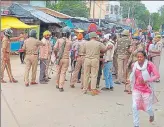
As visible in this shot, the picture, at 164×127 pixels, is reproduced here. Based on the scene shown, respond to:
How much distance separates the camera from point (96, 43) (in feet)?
28.0

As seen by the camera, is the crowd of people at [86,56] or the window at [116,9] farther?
the window at [116,9]

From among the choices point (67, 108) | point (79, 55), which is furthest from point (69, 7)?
point (67, 108)

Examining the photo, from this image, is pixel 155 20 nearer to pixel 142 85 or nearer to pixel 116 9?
pixel 116 9

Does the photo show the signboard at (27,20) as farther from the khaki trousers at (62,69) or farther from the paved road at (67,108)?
the khaki trousers at (62,69)

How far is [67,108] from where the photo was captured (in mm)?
7270

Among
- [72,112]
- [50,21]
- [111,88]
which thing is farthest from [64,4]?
[72,112]

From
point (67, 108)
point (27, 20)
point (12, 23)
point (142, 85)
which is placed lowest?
point (67, 108)

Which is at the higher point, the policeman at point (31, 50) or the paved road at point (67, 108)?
the policeman at point (31, 50)

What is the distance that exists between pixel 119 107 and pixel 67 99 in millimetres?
1316

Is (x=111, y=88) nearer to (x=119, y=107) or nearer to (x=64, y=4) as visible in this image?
(x=119, y=107)

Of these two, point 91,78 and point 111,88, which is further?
point 111,88

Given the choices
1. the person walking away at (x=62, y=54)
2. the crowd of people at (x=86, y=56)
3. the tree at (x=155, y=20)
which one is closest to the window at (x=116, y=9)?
the tree at (x=155, y=20)

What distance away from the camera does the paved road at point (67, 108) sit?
6195 mm

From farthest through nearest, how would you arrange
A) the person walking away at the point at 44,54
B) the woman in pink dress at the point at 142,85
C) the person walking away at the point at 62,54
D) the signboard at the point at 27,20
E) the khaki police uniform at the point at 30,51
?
1. the signboard at the point at 27,20
2. the person walking away at the point at 44,54
3. the khaki police uniform at the point at 30,51
4. the person walking away at the point at 62,54
5. the woman in pink dress at the point at 142,85
